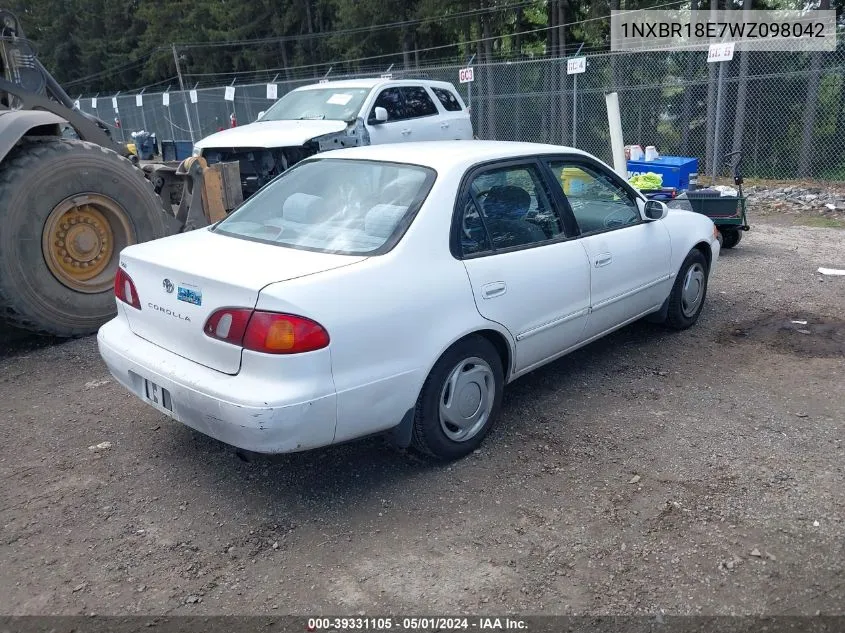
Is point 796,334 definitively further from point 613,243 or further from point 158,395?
point 158,395

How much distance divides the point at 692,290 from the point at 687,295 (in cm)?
9

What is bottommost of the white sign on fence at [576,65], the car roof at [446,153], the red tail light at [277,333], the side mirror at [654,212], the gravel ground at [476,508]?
the gravel ground at [476,508]

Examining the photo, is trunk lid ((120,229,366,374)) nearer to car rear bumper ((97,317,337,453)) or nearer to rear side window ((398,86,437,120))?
car rear bumper ((97,317,337,453))

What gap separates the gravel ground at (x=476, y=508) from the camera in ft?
9.51

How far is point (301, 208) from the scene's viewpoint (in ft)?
13.3

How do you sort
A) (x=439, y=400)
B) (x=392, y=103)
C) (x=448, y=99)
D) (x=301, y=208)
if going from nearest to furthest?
(x=439, y=400), (x=301, y=208), (x=392, y=103), (x=448, y=99)

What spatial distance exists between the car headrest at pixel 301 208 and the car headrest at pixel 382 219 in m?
0.34

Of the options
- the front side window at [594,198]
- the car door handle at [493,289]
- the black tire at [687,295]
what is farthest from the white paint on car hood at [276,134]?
the car door handle at [493,289]

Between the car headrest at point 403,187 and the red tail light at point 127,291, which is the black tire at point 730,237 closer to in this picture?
the car headrest at point 403,187

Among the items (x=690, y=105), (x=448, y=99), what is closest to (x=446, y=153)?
(x=448, y=99)

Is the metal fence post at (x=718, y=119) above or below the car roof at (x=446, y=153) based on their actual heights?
below

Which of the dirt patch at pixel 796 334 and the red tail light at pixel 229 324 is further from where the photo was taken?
the dirt patch at pixel 796 334

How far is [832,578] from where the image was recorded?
293 centimetres

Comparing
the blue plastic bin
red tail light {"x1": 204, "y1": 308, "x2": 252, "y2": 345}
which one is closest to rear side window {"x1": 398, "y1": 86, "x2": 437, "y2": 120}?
the blue plastic bin
